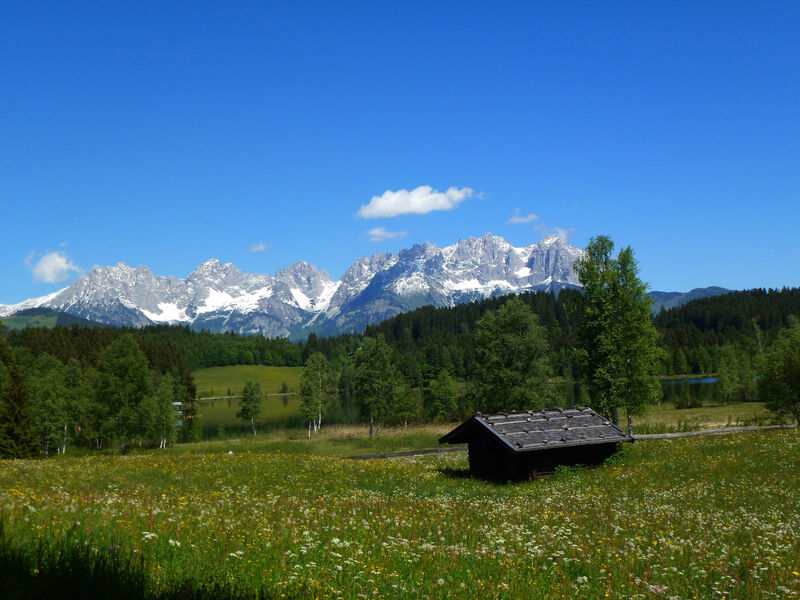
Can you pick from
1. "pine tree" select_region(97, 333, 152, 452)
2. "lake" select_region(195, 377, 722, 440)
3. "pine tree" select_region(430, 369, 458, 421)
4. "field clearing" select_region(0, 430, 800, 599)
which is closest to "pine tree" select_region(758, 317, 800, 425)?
"field clearing" select_region(0, 430, 800, 599)

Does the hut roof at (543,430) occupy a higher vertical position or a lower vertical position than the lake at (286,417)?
higher

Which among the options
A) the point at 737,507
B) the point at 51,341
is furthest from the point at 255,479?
the point at 51,341

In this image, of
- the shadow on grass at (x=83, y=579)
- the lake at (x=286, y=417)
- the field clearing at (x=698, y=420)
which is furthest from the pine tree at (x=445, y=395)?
the shadow on grass at (x=83, y=579)

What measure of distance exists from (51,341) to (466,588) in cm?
14286

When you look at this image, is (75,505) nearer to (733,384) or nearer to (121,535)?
(121,535)

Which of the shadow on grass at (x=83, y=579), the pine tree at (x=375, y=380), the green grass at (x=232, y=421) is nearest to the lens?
the shadow on grass at (x=83, y=579)

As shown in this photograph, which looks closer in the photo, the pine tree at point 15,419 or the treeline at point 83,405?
the pine tree at point 15,419

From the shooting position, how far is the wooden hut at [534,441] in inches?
1057

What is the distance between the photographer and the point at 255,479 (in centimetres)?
2447

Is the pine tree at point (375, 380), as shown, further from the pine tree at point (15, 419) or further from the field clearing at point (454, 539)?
the field clearing at point (454, 539)

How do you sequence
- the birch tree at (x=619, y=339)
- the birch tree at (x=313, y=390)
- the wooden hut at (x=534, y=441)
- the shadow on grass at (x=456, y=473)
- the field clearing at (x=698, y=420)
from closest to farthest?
the wooden hut at (x=534, y=441), the shadow on grass at (x=456, y=473), the birch tree at (x=619, y=339), the field clearing at (x=698, y=420), the birch tree at (x=313, y=390)

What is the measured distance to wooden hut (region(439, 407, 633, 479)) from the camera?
2684 cm

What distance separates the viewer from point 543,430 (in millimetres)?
28188

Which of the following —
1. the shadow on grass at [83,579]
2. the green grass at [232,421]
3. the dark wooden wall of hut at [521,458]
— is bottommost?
the green grass at [232,421]
